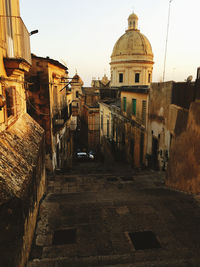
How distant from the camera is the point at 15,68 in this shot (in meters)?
5.07

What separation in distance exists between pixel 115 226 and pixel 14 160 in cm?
337

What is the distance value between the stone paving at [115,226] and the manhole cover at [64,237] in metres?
0.03

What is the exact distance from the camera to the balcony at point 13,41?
4.91 meters

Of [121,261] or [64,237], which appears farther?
[64,237]

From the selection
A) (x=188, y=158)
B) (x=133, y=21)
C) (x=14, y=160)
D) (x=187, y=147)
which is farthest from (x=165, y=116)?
(x=133, y=21)

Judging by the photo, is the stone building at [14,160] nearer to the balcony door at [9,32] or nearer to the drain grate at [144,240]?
the balcony door at [9,32]

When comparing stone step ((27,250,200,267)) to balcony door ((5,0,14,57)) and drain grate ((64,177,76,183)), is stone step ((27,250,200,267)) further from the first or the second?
drain grate ((64,177,76,183))

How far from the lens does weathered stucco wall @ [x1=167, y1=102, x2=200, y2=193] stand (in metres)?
7.08

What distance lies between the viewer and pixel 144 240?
5160mm

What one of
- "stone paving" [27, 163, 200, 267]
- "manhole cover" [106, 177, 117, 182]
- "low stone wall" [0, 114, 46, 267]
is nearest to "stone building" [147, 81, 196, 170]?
"stone paving" [27, 163, 200, 267]

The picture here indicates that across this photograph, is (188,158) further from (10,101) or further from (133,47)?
(133,47)

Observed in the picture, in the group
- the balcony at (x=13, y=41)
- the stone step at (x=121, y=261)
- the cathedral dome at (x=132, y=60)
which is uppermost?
the cathedral dome at (x=132, y=60)

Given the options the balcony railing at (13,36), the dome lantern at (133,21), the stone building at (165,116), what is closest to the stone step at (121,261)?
the balcony railing at (13,36)

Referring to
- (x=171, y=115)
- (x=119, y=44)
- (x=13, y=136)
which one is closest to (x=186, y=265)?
(x=13, y=136)
